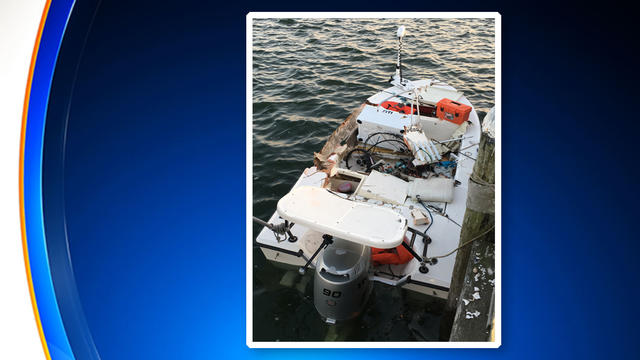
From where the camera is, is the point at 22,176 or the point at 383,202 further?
the point at 383,202

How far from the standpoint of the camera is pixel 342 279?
9.61 ft

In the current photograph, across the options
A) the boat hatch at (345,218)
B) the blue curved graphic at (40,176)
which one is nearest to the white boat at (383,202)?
the boat hatch at (345,218)

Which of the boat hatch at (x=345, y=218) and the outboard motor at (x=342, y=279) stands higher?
the boat hatch at (x=345, y=218)

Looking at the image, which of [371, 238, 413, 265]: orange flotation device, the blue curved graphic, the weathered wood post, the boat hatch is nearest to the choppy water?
[371, 238, 413, 265]: orange flotation device

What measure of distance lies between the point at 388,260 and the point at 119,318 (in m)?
2.22

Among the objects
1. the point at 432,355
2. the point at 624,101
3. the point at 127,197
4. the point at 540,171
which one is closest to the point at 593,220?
the point at 540,171

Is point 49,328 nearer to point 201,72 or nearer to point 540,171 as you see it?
point 201,72

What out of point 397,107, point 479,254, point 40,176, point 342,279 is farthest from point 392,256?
point 40,176

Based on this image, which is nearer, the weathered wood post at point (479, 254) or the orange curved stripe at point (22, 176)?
the orange curved stripe at point (22, 176)

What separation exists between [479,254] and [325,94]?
14.8 ft

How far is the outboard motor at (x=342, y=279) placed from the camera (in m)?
2.93

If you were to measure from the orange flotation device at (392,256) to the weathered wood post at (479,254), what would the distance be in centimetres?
63

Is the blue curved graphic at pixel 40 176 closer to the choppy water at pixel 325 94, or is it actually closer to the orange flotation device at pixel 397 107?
the choppy water at pixel 325 94

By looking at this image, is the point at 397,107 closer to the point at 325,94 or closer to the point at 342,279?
the point at 325,94
